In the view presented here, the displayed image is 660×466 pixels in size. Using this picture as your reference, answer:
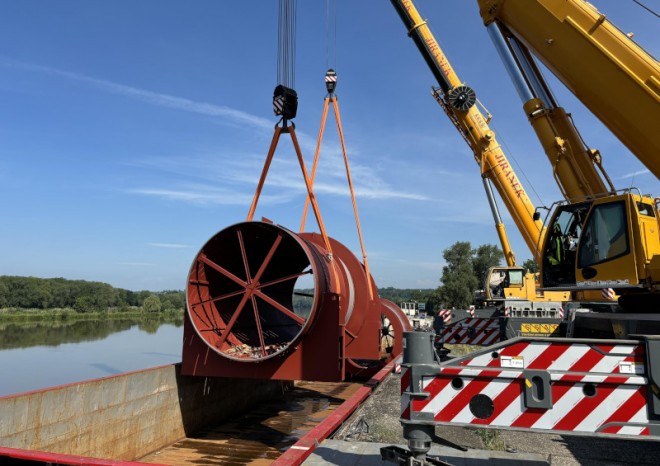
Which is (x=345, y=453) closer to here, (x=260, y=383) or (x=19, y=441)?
(x=19, y=441)

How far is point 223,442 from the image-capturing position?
25.3ft

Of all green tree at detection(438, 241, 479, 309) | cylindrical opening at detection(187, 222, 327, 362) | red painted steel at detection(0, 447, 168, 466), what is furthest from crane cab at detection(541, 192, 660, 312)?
green tree at detection(438, 241, 479, 309)

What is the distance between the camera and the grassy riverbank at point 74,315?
60.8 m

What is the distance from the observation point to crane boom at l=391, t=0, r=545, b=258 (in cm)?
1148

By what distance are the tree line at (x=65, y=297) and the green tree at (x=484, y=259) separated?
5048 centimetres

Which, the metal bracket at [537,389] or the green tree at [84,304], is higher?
the metal bracket at [537,389]

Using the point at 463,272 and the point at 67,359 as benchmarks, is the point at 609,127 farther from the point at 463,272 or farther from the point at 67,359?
the point at 463,272

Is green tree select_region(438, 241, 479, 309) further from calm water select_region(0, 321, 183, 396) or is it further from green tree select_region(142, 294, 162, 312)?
green tree select_region(142, 294, 162, 312)

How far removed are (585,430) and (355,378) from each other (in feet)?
31.2

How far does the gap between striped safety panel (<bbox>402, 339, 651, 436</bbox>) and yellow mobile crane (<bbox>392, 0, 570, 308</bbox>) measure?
8.70 meters

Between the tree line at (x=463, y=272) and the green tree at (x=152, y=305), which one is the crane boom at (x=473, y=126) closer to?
the tree line at (x=463, y=272)

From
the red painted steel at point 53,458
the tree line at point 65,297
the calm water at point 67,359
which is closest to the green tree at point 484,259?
the calm water at point 67,359

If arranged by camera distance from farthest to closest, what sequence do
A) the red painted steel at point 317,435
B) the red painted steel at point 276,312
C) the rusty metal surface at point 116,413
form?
1. the red painted steel at point 276,312
2. the rusty metal surface at point 116,413
3. the red painted steel at point 317,435

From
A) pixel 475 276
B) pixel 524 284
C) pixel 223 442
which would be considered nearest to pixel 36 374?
pixel 223 442
